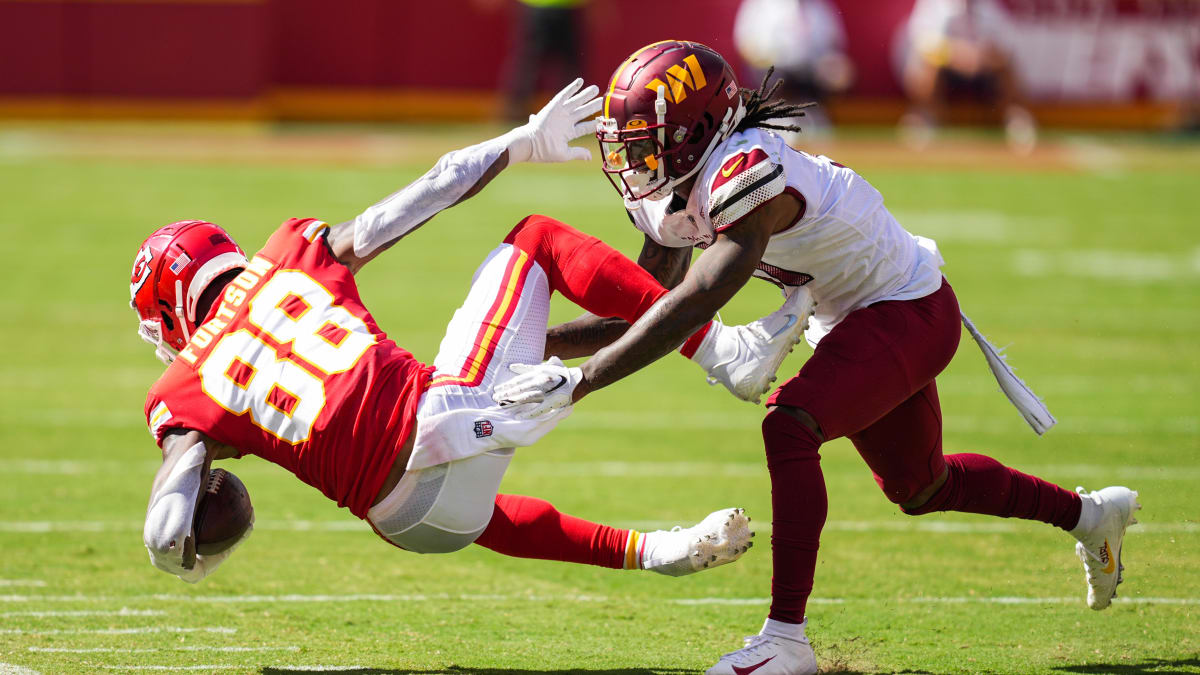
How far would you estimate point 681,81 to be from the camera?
3.93 metres

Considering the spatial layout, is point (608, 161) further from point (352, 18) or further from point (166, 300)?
point (352, 18)

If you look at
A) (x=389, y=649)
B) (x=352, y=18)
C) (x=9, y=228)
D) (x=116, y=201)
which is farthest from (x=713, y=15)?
(x=389, y=649)

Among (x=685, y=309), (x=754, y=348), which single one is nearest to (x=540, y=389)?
(x=685, y=309)

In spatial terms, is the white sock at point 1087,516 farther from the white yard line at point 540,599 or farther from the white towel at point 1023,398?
the white yard line at point 540,599

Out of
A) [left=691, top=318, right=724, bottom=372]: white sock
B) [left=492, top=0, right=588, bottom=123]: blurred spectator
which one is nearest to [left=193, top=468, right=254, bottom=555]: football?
[left=691, top=318, right=724, bottom=372]: white sock

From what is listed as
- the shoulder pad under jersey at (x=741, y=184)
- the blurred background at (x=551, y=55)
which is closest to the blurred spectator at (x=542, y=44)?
the blurred background at (x=551, y=55)

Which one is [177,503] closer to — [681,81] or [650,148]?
[650,148]

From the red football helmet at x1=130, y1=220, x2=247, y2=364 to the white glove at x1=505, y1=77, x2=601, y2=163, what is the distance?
0.89m

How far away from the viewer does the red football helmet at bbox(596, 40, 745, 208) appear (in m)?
3.92

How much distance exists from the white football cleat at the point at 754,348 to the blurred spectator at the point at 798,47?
12946mm

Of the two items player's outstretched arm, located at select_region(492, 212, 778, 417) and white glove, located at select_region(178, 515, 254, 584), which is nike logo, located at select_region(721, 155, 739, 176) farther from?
white glove, located at select_region(178, 515, 254, 584)

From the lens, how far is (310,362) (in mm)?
3764

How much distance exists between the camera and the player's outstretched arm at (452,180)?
13.2 feet

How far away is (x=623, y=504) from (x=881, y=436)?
1.97 m
